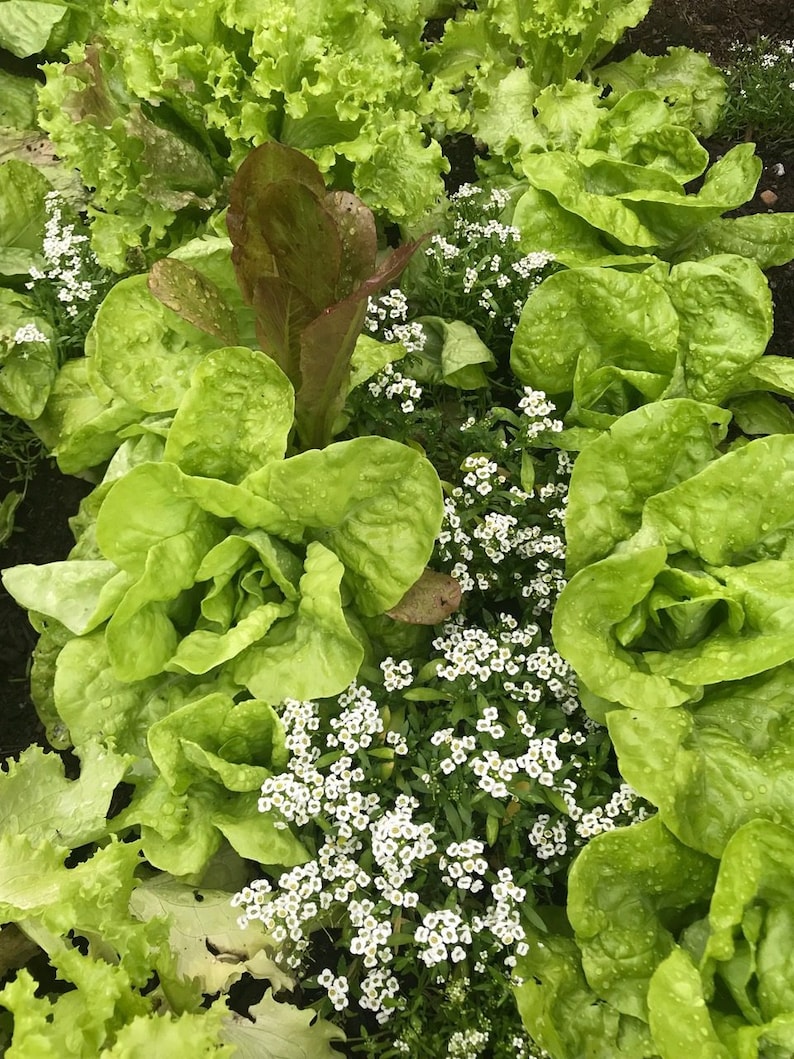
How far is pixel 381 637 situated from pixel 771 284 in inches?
82.5

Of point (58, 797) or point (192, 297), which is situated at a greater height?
point (192, 297)

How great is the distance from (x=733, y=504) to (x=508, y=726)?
750mm

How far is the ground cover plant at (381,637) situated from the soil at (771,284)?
237mm

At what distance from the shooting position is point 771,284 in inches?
127

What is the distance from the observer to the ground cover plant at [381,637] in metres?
1.83

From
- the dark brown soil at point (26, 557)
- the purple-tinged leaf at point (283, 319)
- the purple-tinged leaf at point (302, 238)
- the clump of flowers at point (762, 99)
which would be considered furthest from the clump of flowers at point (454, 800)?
the clump of flowers at point (762, 99)

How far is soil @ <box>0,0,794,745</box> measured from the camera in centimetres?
267

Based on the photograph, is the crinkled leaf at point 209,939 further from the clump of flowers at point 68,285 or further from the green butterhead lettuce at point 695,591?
the clump of flowers at point 68,285

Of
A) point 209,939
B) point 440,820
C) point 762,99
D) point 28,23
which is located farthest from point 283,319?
point 762,99

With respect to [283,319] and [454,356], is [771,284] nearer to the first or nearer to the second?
[454,356]

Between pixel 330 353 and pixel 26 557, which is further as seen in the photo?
pixel 26 557

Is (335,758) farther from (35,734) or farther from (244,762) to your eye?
(35,734)

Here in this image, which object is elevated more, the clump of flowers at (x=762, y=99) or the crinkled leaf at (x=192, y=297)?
the clump of flowers at (x=762, y=99)

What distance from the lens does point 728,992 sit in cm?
177
